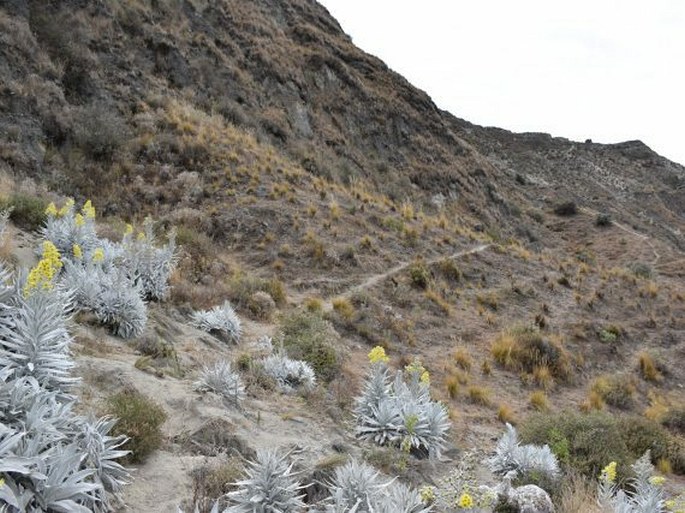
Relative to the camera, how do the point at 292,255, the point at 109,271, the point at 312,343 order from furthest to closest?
the point at 292,255
the point at 312,343
the point at 109,271

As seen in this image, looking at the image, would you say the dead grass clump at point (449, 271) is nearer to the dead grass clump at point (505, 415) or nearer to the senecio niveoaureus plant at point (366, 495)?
the dead grass clump at point (505, 415)

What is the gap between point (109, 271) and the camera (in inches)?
320

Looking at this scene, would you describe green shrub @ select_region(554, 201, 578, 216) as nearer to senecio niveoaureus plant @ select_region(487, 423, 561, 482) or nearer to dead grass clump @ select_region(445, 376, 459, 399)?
dead grass clump @ select_region(445, 376, 459, 399)

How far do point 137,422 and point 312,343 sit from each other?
15.6 feet

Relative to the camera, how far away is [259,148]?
2145 centimetres

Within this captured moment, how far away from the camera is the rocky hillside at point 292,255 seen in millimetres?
6426

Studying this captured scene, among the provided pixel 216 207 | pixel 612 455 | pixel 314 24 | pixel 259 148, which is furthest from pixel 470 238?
pixel 314 24

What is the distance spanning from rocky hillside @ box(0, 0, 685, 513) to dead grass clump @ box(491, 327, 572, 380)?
0.19ft

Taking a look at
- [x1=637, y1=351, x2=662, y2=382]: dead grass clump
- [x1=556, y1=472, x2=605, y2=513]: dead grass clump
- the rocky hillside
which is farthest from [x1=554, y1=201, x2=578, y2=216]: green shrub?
[x1=556, y1=472, x2=605, y2=513]: dead grass clump

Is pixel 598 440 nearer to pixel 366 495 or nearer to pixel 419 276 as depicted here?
pixel 366 495

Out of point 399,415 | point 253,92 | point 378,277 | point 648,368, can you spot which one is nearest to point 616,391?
point 648,368

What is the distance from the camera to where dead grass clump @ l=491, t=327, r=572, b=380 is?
12.2 m

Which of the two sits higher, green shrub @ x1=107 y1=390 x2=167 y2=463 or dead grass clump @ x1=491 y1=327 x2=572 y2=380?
dead grass clump @ x1=491 y1=327 x2=572 y2=380

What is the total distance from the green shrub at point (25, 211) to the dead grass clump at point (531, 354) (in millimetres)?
9255
